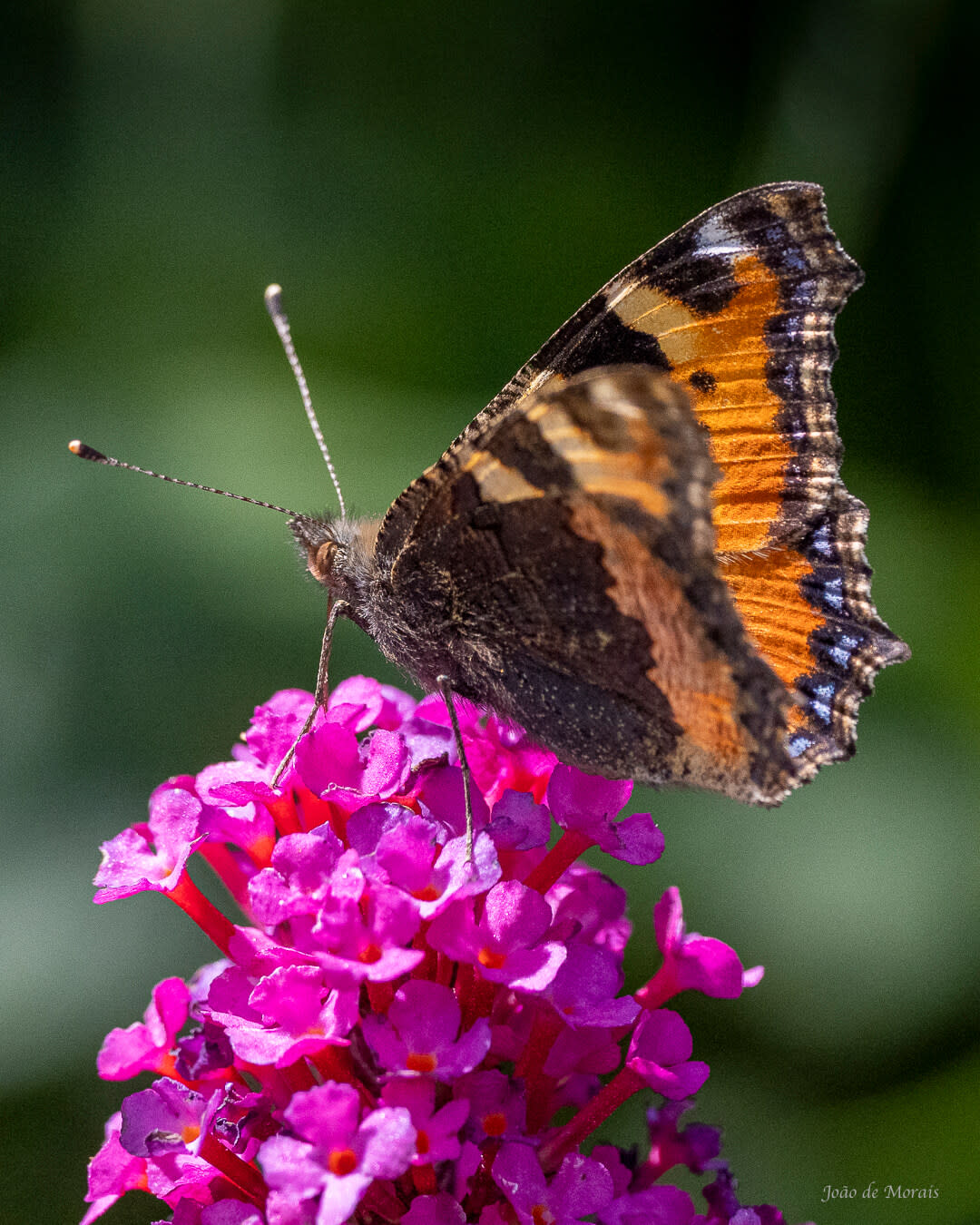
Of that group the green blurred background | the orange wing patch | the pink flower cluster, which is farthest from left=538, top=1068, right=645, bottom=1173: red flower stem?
the green blurred background

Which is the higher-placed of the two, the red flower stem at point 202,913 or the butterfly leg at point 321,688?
the butterfly leg at point 321,688

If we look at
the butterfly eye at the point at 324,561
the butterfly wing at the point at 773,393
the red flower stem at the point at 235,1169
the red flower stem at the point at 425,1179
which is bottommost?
the red flower stem at the point at 235,1169

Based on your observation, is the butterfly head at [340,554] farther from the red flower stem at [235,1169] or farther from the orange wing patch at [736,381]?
the red flower stem at [235,1169]

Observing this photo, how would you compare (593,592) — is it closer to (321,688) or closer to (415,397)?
(321,688)

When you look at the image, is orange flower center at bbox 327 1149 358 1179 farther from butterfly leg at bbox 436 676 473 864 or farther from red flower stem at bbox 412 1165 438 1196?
butterfly leg at bbox 436 676 473 864

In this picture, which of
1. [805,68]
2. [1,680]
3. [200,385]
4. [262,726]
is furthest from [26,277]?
[805,68]

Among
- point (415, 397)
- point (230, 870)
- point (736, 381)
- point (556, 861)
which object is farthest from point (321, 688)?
point (415, 397)

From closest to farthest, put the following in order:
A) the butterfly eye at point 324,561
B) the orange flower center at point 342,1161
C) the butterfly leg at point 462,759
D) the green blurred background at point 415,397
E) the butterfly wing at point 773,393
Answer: the orange flower center at point 342,1161 → the butterfly leg at point 462,759 → the butterfly wing at point 773,393 → the butterfly eye at point 324,561 → the green blurred background at point 415,397

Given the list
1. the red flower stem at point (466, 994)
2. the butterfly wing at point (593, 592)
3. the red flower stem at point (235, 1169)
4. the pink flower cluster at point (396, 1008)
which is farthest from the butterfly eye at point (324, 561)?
the red flower stem at point (235, 1169)
